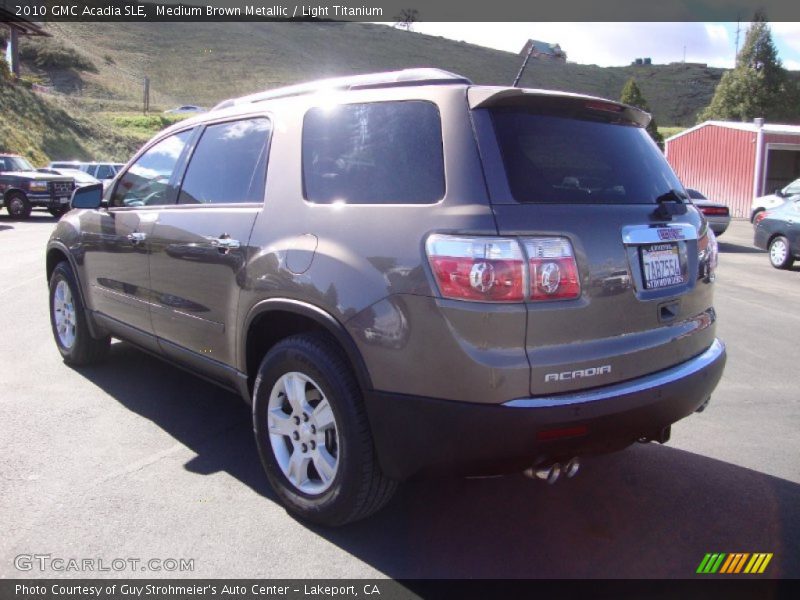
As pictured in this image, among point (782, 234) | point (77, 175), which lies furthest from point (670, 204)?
point (77, 175)

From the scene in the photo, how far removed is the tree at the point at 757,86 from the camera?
48.5 m

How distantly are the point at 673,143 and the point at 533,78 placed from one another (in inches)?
1929

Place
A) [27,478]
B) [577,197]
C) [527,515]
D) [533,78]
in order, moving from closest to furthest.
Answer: [577,197], [527,515], [27,478], [533,78]

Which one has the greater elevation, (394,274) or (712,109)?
(712,109)

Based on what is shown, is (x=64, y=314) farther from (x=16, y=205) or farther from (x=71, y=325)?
(x=16, y=205)

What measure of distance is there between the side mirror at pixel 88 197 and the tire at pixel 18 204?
1681cm

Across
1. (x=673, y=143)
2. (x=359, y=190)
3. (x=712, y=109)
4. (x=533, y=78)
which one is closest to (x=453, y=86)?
(x=359, y=190)

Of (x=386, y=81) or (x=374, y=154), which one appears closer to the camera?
(x=374, y=154)

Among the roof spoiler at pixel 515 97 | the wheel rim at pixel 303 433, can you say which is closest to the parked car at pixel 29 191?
the wheel rim at pixel 303 433

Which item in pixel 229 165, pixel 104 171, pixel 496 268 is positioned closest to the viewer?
pixel 496 268

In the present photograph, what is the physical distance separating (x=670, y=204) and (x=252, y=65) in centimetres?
8918

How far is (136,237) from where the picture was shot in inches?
175

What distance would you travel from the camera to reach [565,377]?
2.69 m

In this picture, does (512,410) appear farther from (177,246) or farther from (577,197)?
(177,246)
